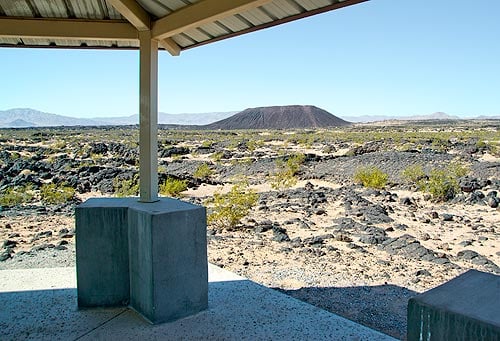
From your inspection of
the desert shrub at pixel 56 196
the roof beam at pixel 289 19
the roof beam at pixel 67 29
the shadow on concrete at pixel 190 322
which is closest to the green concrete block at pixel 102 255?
the shadow on concrete at pixel 190 322

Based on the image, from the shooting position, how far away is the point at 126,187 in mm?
15469

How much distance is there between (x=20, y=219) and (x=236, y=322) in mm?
9006

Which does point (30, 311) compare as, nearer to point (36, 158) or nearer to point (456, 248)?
point (456, 248)

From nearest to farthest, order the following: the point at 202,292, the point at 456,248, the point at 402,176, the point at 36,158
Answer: the point at 202,292
the point at 456,248
the point at 402,176
the point at 36,158

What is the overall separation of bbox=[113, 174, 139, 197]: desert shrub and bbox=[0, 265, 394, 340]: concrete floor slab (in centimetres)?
939

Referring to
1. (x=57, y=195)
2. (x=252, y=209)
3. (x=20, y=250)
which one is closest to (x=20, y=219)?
(x=57, y=195)

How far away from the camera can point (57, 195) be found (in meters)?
14.0

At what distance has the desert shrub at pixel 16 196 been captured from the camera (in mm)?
13409

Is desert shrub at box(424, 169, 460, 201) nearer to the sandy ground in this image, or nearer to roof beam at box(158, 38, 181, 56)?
the sandy ground

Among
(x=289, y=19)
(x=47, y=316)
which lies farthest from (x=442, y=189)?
(x=47, y=316)

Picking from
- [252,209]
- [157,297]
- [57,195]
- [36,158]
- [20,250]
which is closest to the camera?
[157,297]

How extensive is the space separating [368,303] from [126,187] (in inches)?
440

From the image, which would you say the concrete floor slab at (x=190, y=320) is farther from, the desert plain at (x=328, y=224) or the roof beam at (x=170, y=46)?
the roof beam at (x=170, y=46)

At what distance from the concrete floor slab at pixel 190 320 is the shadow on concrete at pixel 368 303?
85 centimetres
